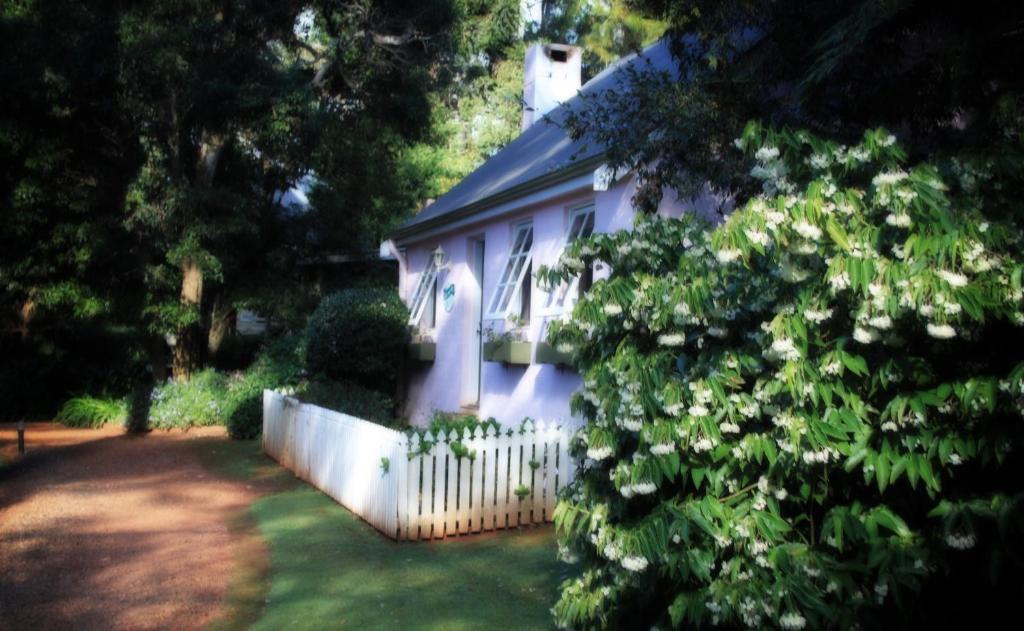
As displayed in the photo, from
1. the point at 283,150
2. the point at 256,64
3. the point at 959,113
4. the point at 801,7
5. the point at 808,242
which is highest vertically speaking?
the point at 256,64

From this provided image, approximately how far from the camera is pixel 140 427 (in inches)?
700

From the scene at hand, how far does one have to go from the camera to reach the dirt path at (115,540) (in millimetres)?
6312

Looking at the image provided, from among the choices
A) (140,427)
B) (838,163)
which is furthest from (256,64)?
(838,163)

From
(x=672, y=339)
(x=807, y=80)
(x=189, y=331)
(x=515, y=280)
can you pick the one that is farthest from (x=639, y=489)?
(x=189, y=331)

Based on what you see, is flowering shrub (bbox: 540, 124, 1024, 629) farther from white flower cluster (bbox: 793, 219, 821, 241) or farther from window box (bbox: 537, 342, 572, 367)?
window box (bbox: 537, 342, 572, 367)

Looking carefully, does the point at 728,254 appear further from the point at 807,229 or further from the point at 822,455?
the point at 822,455

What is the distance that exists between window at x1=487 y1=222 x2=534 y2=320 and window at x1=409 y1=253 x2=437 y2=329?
3.21 meters

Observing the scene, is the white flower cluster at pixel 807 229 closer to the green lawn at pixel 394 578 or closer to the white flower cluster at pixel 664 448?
the white flower cluster at pixel 664 448

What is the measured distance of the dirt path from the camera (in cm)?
631

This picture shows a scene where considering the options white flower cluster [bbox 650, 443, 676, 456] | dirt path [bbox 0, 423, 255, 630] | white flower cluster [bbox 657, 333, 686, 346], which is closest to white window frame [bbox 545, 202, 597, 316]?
dirt path [bbox 0, 423, 255, 630]

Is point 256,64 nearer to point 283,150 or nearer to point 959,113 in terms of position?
point 283,150

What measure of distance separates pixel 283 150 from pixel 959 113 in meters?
15.0

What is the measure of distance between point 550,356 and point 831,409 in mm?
7134

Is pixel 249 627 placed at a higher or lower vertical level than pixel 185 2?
lower
